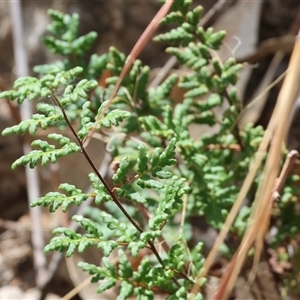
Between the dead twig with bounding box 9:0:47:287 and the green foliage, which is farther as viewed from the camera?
the dead twig with bounding box 9:0:47:287

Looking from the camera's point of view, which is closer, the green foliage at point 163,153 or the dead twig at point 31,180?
the green foliage at point 163,153

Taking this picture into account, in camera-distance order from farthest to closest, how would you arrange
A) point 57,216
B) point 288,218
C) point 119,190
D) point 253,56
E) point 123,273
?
point 57,216 < point 253,56 < point 288,218 < point 123,273 < point 119,190

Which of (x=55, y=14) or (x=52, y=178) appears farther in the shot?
(x=52, y=178)

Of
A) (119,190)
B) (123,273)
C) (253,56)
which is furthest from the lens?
(253,56)

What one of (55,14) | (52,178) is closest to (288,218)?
(55,14)

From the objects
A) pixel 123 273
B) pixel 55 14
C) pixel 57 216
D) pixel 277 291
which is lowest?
pixel 277 291

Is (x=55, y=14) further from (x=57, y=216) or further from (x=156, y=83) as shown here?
(x=57, y=216)

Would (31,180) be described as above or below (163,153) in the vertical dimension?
→ above

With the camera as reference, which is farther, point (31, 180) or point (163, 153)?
point (31, 180)

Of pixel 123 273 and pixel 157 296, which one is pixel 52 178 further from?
pixel 123 273

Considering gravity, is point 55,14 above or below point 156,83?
above
